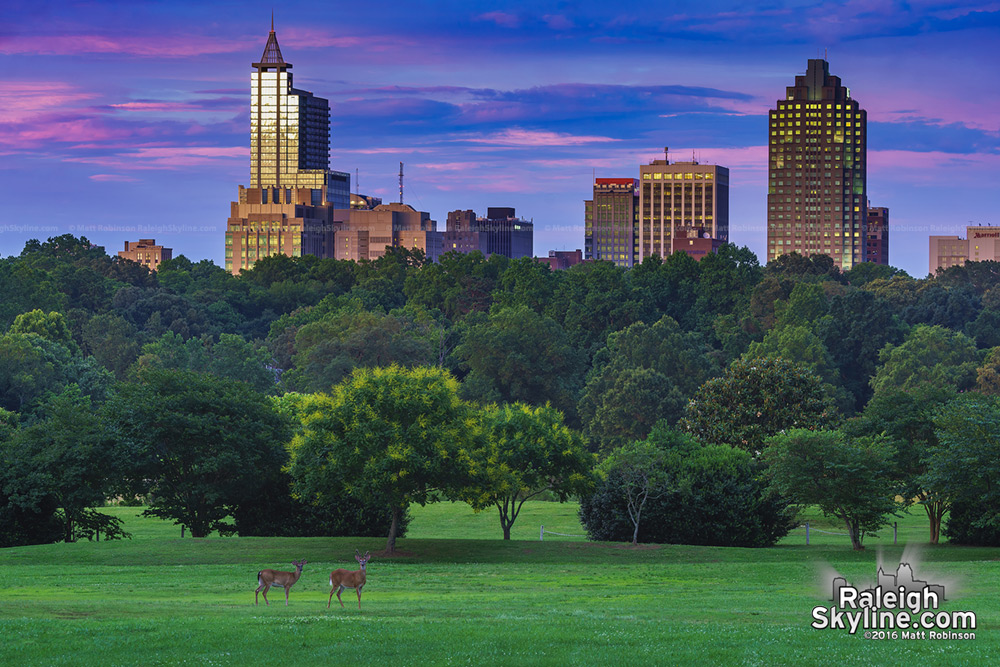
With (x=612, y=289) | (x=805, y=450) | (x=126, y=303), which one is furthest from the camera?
(x=126, y=303)

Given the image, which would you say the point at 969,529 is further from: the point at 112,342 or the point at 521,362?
the point at 112,342

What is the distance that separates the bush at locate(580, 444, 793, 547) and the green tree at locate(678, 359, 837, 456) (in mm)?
9927

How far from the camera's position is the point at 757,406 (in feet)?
213

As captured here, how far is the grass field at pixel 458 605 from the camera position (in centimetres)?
2061

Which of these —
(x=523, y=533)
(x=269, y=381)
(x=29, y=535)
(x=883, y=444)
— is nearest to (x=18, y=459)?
(x=29, y=535)

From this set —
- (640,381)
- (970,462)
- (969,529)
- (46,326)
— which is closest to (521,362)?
(640,381)

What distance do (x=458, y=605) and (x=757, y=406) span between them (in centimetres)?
3943

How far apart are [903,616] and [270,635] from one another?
38.8ft

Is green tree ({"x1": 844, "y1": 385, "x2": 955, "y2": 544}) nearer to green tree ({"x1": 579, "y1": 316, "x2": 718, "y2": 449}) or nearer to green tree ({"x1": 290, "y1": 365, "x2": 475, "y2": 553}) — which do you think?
green tree ({"x1": 290, "y1": 365, "x2": 475, "y2": 553})

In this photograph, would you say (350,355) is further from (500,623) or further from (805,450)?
(500,623)

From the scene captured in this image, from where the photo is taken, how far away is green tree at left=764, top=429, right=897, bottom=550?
47875 millimetres

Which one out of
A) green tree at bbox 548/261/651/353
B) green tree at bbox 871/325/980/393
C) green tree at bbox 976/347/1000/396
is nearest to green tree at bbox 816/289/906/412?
green tree at bbox 871/325/980/393

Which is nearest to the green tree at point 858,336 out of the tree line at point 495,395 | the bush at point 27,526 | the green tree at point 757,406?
the tree line at point 495,395

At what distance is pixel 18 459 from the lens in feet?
163
